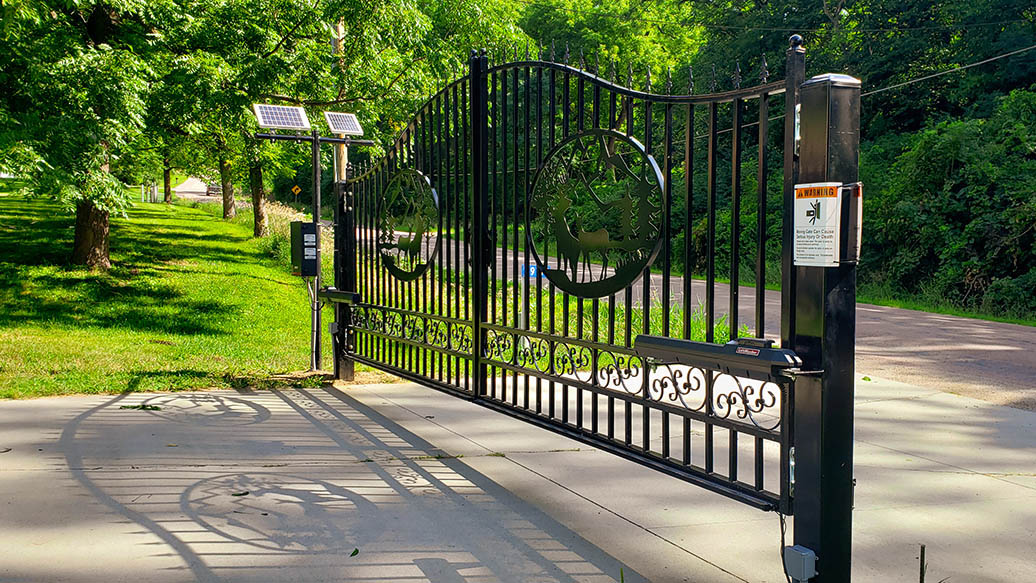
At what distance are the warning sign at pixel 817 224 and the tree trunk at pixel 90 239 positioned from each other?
639 inches

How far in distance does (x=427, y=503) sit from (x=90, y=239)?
47.1ft

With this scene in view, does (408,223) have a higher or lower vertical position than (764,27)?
lower

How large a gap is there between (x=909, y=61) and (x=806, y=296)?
2575cm

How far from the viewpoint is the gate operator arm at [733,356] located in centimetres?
356

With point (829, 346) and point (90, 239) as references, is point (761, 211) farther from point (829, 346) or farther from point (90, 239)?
point (90, 239)

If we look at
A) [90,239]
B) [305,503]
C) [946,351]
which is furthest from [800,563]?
[90,239]

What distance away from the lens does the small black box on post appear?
947 cm

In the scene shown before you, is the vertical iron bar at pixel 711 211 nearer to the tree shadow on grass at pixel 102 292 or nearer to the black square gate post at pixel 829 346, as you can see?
the black square gate post at pixel 829 346

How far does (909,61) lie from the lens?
26.1m

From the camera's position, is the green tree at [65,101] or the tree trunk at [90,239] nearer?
the green tree at [65,101]

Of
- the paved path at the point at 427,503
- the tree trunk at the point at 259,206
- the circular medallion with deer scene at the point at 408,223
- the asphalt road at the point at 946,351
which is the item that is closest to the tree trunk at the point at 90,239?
the tree trunk at the point at 259,206

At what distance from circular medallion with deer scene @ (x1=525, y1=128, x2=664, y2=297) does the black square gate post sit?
121cm

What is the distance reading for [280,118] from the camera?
930 cm

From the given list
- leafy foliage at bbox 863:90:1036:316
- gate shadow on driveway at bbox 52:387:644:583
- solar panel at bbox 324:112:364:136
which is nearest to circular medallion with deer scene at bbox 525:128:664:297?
gate shadow on driveway at bbox 52:387:644:583
